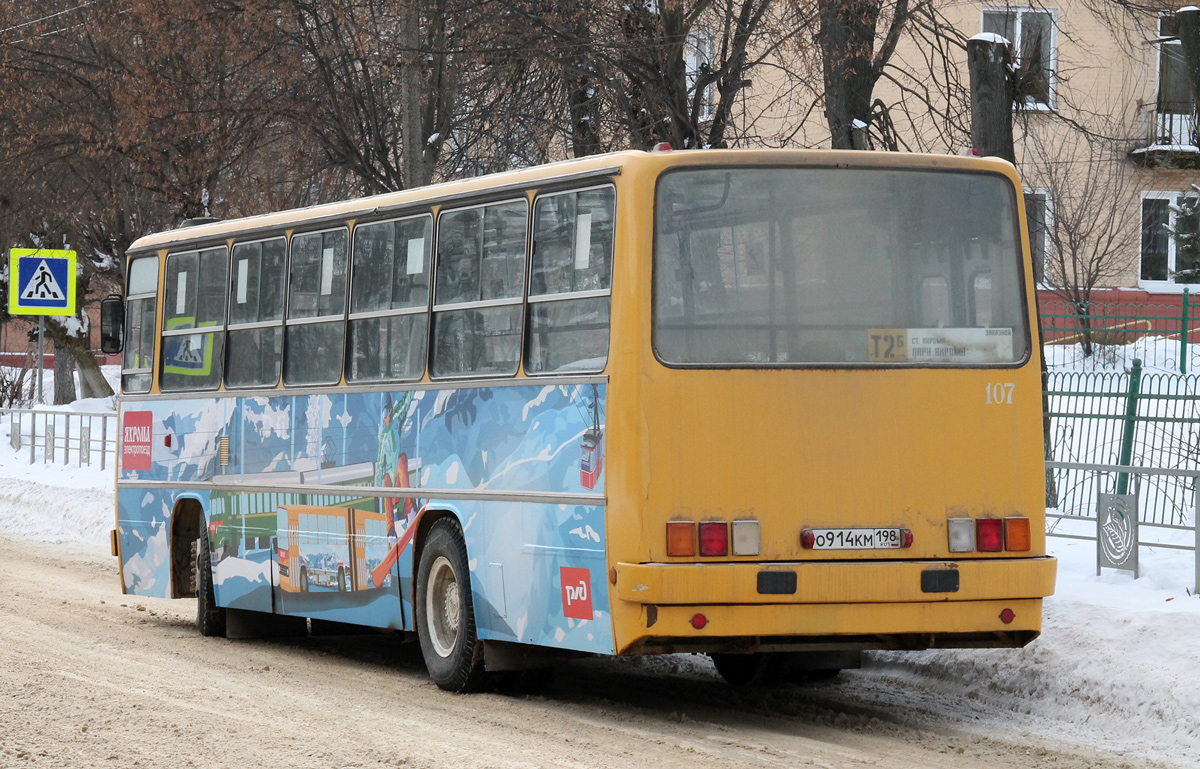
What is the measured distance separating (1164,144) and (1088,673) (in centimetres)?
2521

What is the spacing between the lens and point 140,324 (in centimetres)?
1409

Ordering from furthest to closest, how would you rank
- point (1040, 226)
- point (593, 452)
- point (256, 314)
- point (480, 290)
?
point (1040, 226) < point (256, 314) < point (480, 290) < point (593, 452)

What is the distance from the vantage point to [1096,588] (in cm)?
1117

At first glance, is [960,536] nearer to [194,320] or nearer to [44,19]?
[194,320]

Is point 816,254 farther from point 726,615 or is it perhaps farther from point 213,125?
point 213,125

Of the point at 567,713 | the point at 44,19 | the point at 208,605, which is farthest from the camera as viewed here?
the point at 44,19

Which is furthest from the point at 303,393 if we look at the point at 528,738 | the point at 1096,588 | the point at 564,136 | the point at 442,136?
the point at 442,136

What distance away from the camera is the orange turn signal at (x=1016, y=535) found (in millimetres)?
8750

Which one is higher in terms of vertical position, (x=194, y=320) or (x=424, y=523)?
(x=194, y=320)

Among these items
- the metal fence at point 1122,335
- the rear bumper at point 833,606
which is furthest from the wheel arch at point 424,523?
the metal fence at point 1122,335

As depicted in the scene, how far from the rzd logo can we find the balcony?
84.4ft

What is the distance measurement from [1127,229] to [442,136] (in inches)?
587

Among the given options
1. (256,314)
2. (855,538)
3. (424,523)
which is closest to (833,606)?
(855,538)

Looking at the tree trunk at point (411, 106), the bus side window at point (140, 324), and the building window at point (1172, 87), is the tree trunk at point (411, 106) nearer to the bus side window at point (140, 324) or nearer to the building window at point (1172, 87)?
the bus side window at point (140, 324)
